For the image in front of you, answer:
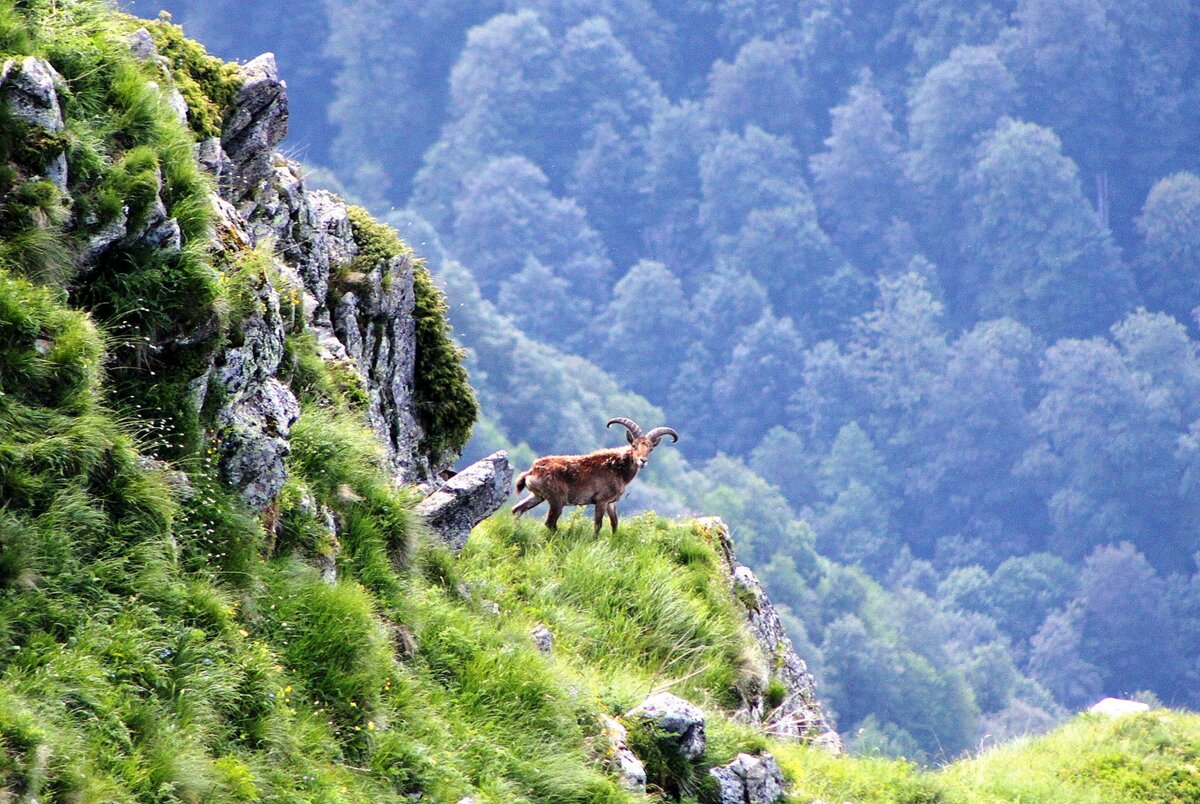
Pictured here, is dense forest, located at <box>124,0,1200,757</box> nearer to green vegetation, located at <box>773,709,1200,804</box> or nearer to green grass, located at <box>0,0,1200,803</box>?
green vegetation, located at <box>773,709,1200,804</box>

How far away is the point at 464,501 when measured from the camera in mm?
12719

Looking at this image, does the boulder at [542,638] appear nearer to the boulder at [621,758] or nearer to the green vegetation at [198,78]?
the boulder at [621,758]

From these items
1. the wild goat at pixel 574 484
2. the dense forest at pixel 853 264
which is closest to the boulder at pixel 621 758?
the wild goat at pixel 574 484

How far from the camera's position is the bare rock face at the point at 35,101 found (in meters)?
9.29

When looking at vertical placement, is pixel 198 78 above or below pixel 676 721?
above

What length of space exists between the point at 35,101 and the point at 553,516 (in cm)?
834

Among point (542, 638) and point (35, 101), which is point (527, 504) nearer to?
point (542, 638)

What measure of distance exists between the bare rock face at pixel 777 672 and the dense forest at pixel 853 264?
85.9 m

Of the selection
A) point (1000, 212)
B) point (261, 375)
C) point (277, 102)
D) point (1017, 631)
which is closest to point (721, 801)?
point (261, 375)

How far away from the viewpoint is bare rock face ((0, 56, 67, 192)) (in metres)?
9.29

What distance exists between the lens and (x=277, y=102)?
549 inches

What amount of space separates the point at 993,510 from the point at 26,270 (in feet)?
466

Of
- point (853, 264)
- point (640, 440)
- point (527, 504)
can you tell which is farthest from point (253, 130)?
point (853, 264)

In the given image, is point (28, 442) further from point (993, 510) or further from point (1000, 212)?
point (1000, 212)
